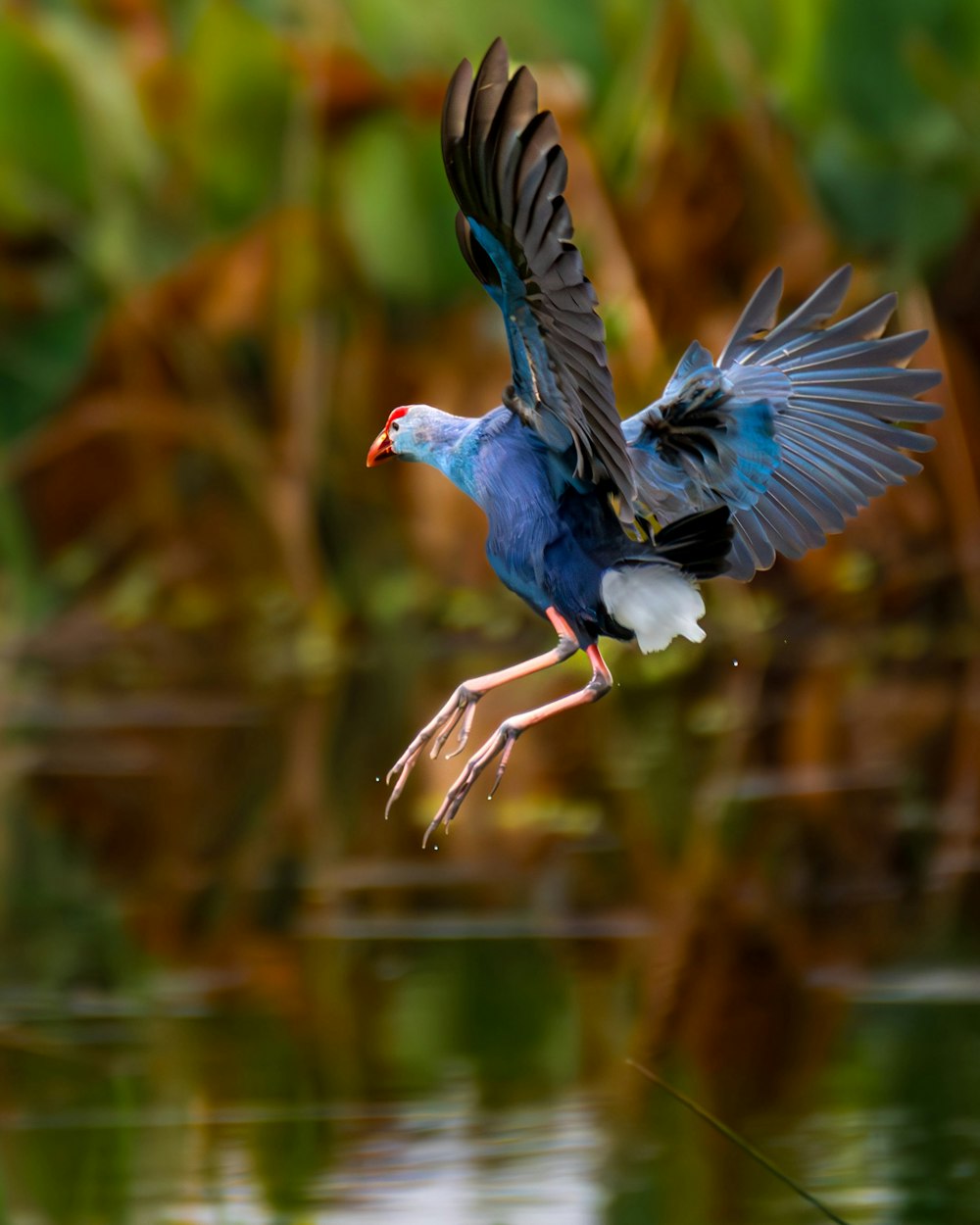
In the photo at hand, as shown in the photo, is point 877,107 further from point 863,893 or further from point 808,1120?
point 808,1120

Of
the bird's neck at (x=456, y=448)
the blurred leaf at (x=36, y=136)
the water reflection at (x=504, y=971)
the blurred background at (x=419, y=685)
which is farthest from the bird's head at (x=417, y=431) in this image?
the blurred leaf at (x=36, y=136)

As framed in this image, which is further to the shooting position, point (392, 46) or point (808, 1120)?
point (392, 46)

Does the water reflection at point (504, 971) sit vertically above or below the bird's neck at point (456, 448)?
below

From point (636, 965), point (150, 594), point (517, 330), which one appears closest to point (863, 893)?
point (636, 965)

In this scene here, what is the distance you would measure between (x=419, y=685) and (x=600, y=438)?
5.07 m

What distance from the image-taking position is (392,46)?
7.52m

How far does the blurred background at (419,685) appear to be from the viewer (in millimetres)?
3646

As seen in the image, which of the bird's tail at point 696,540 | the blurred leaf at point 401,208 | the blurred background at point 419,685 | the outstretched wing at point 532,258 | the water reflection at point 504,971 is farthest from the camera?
the blurred leaf at point 401,208

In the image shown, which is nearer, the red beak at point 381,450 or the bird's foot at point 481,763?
the bird's foot at point 481,763

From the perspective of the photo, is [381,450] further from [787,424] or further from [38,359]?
[38,359]

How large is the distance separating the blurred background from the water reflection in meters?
0.01

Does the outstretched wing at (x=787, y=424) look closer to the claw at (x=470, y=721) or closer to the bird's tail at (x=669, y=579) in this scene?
the bird's tail at (x=669, y=579)

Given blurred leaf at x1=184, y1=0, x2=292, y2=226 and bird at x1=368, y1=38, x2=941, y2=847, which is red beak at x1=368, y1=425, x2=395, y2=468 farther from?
blurred leaf at x1=184, y1=0, x2=292, y2=226

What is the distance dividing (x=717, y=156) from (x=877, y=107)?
1.83 ft
